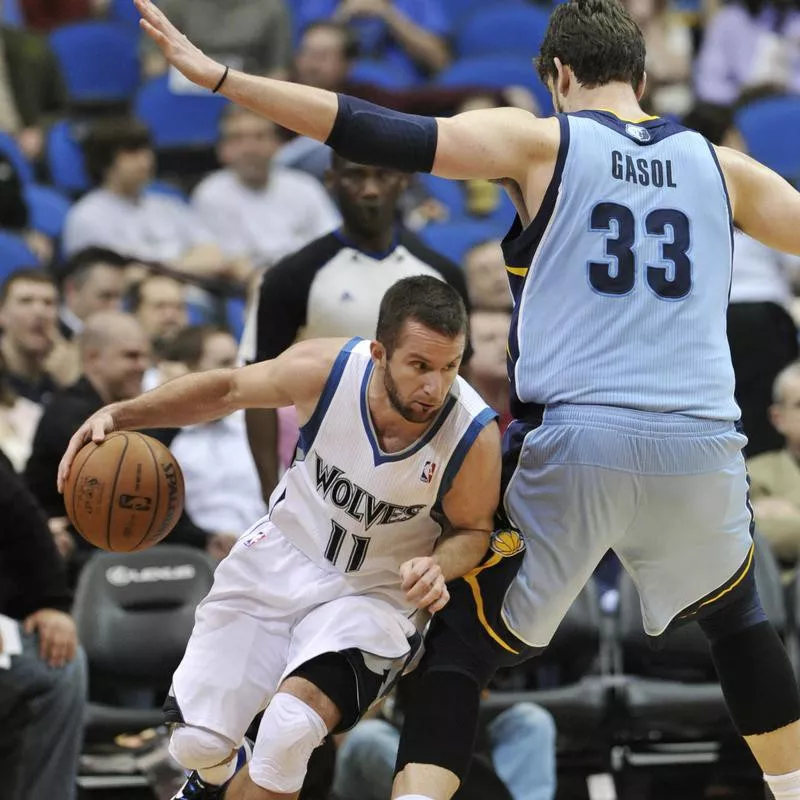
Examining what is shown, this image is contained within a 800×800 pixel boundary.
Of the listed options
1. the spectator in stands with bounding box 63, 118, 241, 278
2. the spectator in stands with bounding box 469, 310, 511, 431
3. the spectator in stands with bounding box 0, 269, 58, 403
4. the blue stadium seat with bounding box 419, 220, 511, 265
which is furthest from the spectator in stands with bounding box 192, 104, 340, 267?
the spectator in stands with bounding box 469, 310, 511, 431

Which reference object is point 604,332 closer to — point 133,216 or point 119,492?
point 119,492

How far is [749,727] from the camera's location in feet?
14.7

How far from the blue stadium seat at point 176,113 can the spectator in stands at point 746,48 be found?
3.70 m

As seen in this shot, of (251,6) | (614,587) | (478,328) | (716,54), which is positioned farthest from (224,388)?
(716,54)

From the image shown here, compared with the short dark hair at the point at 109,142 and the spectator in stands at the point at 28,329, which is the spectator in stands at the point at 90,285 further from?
the short dark hair at the point at 109,142

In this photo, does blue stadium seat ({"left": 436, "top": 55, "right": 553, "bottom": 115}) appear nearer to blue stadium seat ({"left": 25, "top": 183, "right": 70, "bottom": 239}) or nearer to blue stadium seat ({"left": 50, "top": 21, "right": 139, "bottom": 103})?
blue stadium seat ({"left": 50, "top": 21, "right": 139, "bottom": 103})

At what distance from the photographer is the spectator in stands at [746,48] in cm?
1215

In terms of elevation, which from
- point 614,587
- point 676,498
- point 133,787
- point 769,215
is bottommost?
point 133,787

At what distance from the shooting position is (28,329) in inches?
331

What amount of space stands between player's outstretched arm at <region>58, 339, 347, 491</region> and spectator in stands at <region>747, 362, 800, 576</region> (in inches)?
118

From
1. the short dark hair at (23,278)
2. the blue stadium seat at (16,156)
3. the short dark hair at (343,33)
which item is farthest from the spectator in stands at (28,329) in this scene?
the short dark hair at (343,33)

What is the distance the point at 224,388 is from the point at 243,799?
3.81 feet

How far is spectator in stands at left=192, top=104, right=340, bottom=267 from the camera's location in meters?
10.2

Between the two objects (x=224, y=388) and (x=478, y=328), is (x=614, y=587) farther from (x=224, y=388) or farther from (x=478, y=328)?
(x=224, y=388)
